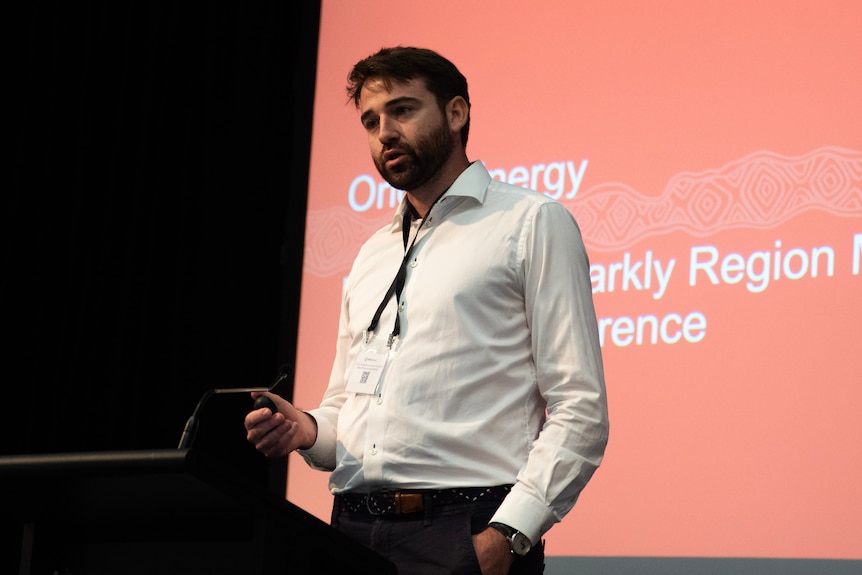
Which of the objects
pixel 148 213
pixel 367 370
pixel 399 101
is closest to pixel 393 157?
pixel 399 101

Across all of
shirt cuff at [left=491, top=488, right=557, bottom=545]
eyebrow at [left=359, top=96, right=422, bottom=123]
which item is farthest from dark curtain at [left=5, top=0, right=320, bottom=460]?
shirt cuff at [left=491, top=488, right=557, bottom=545]

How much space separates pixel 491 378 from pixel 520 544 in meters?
0.30

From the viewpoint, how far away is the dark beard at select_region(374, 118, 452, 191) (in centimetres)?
200

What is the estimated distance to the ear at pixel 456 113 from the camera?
2088 millimetres

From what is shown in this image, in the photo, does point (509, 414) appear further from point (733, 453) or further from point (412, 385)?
point (733, 453)

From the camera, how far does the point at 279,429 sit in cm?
170

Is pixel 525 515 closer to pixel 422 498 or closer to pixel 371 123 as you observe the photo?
pixel 422 498

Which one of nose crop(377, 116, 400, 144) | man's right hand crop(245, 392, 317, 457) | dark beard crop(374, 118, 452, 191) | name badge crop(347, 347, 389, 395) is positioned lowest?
man's right hand crop(245, 392, 317, 457)

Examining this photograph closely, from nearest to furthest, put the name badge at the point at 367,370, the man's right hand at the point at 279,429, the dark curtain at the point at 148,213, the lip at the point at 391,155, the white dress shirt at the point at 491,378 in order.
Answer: the man's right hand at the point at 279,429 < the white dress shirt at the point at 491,378 < the name badge at the point at 367,370 < the lip at the point at 391,155 < the dark curtain at the point at 148,213

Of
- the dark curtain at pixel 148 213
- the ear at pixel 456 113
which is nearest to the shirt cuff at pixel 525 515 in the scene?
the ear at pixel 456 113

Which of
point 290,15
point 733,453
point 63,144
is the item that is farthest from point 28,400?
point 733,453

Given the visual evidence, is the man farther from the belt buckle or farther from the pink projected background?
the pink projected background

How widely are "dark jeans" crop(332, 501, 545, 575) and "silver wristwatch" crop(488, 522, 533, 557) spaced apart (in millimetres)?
52

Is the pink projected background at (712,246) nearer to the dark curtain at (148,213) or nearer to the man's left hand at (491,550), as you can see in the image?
the dark curtain at (148,213)
